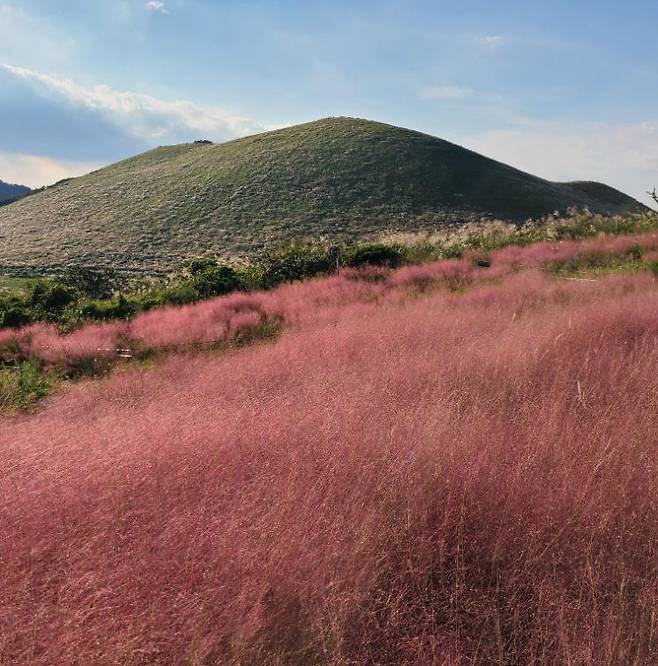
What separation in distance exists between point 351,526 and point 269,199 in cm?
3783

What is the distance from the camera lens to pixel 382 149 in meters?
48.0

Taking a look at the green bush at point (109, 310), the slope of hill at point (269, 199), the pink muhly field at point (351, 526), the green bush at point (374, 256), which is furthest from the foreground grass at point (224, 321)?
the slope of hill at point (269, 199)

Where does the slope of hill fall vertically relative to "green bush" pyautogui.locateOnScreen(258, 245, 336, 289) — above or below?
above

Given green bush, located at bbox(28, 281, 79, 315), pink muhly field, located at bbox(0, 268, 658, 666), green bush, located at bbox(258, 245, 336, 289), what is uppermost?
green bush, located at bbox(258, 245, 336, 289)

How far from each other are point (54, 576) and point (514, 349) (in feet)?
14.7

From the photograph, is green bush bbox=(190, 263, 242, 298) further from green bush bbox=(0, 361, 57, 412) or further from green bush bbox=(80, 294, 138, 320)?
green bush bbox=(0, 361, 57, 412)

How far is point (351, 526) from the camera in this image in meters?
2.79

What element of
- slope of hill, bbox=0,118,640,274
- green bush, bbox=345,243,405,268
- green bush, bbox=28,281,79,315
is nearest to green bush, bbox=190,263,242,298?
green bush, bbox=28,281,79,315

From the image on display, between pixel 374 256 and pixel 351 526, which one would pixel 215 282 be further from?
pixel 351 526

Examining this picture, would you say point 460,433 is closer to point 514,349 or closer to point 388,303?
point 514,349

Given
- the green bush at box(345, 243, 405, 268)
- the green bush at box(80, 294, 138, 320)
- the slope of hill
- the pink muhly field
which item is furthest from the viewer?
the slope of hill

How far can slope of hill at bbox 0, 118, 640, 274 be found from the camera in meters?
31.9

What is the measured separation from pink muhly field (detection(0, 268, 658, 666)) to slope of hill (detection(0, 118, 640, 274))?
22751mm

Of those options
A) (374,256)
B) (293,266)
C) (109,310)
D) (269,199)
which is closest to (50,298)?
(109,310)
